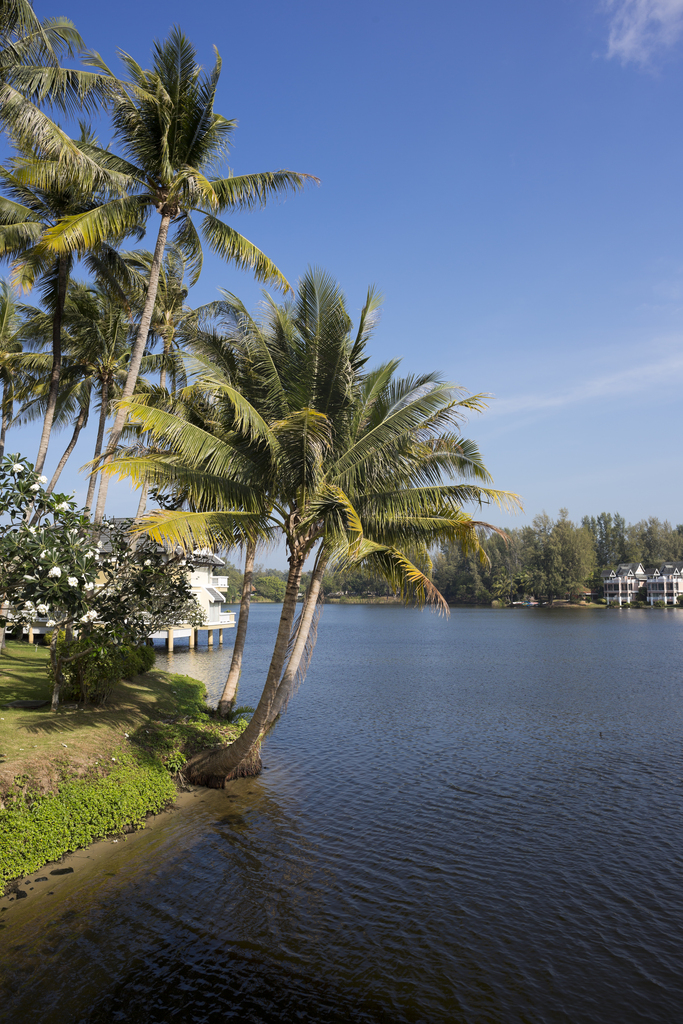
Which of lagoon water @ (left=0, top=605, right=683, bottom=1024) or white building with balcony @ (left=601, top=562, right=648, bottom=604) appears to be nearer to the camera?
lagoon water @ (left=0, top=605, right=683, bottom=1024)

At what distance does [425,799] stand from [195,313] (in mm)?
17337

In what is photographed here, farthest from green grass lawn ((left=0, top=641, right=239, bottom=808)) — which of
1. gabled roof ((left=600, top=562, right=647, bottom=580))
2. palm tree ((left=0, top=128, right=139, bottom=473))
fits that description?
gabled roof ((left=600, top=562, right=647, bottom=580))

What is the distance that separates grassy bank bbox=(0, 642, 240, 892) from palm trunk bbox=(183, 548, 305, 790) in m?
0.61

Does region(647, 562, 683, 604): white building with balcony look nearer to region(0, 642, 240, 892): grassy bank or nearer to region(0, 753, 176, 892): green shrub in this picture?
region(0, 642, 240, 892): grassy bank

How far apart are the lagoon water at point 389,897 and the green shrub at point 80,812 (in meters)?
0.40

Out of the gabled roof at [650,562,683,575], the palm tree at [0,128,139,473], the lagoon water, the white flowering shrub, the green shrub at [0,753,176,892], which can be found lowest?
the lagoon water

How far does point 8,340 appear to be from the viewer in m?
26.0

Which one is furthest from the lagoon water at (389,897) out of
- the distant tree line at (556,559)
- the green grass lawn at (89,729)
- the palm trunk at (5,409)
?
the distant tree line at (556,559)

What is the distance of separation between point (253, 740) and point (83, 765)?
3.64 m

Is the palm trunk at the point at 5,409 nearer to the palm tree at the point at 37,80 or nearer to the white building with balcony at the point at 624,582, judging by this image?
the palm tree at the point at 37,80

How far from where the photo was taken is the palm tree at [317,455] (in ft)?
41.4

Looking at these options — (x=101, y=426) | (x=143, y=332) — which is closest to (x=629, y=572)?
(x=101, y=426)

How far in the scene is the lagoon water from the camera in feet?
25.3

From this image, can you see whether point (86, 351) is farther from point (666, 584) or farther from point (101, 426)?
point (666, 584)
